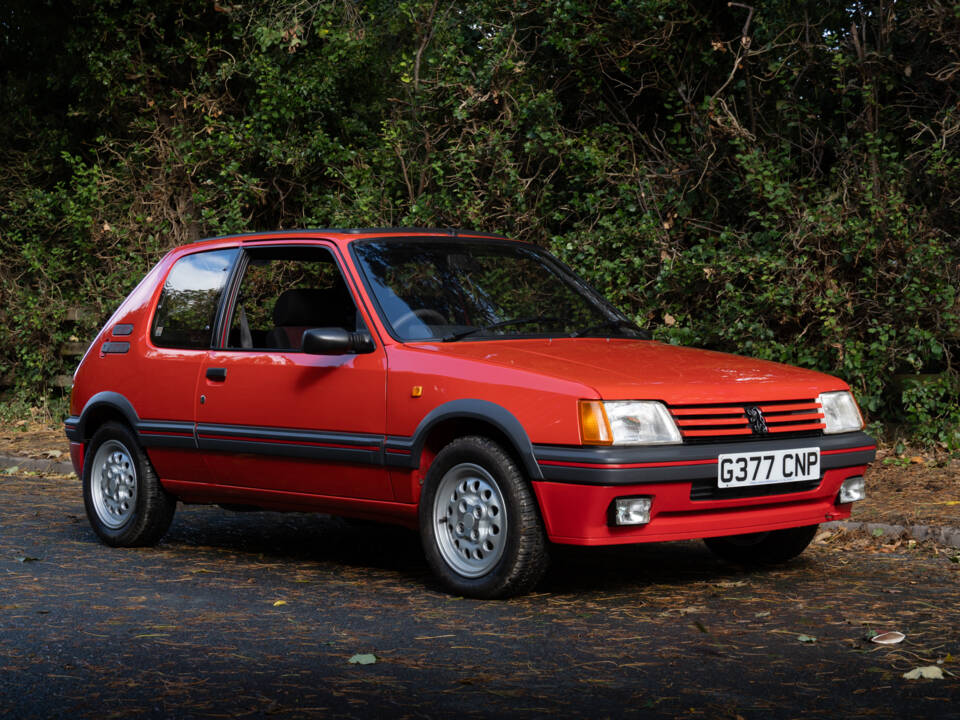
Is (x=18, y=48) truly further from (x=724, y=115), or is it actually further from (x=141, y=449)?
(x=141, y=449)

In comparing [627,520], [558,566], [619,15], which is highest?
[619,15]

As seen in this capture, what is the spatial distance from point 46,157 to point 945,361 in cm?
1229

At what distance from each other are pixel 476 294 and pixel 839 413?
1953 mm

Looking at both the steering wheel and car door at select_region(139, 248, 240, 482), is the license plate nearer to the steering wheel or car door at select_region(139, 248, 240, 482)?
the steering wheel

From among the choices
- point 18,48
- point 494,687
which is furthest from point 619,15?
point 18,48

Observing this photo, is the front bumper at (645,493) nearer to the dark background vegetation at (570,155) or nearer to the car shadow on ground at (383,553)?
the car shadow on ground at (383,553)

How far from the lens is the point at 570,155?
1256 centimetres

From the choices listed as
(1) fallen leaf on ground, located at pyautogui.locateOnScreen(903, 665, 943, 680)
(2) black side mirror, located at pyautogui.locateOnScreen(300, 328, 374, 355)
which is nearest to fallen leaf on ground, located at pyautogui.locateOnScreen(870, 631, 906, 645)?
(1) fallen leaf on ground, located at pyautogui.locateOnScreen(903, 665, 943, 680)

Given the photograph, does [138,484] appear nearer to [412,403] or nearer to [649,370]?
[412,403]

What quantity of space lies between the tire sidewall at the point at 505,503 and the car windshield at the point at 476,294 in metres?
0.75

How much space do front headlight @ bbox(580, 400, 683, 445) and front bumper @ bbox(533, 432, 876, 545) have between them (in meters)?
0.05

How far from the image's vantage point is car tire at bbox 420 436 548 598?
235 inches

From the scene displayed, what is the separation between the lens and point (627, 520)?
582 cm

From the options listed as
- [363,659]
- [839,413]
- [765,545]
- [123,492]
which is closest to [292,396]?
[123,492]
